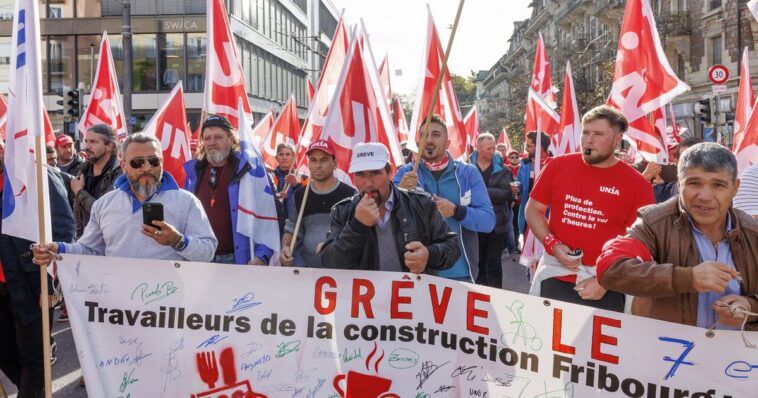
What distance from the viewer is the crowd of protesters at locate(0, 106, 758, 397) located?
2.92 metres

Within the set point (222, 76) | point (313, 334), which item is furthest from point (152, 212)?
point (222, 76)

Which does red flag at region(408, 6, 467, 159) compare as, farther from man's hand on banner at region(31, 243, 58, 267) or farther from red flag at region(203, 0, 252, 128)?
man's hand on banner at region(31, 243, 58, 267)

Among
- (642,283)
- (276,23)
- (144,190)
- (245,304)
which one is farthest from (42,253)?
(276,23)

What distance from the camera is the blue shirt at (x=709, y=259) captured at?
9.70 ft

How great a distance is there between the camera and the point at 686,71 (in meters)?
34.6

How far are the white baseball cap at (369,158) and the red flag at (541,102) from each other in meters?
6.56

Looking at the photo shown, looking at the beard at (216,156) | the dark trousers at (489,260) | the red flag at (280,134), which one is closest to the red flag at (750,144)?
the dark trousers at (489,260)

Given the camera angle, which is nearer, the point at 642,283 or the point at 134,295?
the point at 642,283

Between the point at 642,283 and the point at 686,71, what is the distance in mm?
34748

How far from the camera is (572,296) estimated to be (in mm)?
4527

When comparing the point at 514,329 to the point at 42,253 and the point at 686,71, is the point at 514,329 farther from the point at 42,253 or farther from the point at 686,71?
the point at 686,71

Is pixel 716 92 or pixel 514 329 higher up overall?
pixel 716 92

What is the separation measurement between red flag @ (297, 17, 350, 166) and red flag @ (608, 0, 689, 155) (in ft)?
7.93

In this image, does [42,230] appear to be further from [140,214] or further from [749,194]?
[749,194]
